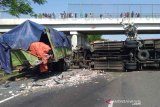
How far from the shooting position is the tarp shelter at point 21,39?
72.8 feet

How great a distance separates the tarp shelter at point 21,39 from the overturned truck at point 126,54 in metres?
4.36

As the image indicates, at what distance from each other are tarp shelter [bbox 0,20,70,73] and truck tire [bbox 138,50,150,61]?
5.65 meters

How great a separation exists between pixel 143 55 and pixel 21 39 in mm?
8664

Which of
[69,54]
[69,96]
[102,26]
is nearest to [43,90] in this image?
[69,96]

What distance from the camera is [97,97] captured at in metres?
14.8

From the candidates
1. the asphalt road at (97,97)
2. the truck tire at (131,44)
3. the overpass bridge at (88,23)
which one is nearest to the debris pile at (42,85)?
the asphalt road at (97,97)

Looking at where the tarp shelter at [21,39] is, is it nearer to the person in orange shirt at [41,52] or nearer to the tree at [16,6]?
the person in orange shirt at [41,52]

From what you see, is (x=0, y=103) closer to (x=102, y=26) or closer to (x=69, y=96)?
(x=69, y=96)

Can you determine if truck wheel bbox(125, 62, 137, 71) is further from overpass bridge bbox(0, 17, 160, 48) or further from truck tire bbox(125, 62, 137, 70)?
overpass bridge bbox(0, 17, 160, 48)

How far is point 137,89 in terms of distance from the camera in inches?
664

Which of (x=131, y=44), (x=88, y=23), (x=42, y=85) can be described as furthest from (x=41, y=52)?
(x=88, y=23)

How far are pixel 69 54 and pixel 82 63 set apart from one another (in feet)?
3.59

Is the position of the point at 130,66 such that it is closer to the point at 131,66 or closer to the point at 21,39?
the point at 131,66

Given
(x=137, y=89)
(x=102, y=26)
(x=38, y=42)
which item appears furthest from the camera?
(x=102, y=26)
